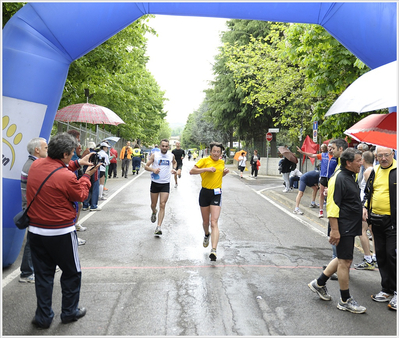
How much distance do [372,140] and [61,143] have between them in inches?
150

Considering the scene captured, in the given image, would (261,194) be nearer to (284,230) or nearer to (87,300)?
(284,230)

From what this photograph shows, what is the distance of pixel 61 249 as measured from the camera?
13.9 ft

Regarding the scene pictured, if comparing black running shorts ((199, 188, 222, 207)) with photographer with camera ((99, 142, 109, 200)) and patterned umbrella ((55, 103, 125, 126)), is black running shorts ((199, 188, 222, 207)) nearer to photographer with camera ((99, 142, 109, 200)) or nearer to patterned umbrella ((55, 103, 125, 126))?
photographer with camera ((99, 142, 109, 200))

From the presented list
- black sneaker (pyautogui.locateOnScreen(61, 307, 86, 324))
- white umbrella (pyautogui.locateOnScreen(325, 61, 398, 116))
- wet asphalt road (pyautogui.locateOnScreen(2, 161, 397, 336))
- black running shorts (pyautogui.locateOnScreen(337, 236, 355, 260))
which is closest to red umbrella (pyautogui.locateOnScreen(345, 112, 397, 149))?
white umbrella (pyautogui.locateOnScreen(325, 61, 398, 116))

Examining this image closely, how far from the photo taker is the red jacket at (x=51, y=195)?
4168 mm

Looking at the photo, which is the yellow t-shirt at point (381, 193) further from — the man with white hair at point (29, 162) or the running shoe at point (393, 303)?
the man with white hair at point (29, 162)

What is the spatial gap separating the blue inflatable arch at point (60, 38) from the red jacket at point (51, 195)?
187 centimetres

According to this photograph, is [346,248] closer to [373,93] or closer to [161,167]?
[373,93]

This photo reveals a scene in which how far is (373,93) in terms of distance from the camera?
4441mm

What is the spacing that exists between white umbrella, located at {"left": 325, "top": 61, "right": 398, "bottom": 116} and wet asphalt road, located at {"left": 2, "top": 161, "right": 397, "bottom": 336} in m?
2.20

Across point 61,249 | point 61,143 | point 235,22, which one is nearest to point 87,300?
point 61,249

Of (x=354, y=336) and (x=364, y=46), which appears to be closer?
(x=354, y=336)

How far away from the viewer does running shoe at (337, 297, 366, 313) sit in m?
4.73

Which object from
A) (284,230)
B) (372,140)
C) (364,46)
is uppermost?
(364,46)
